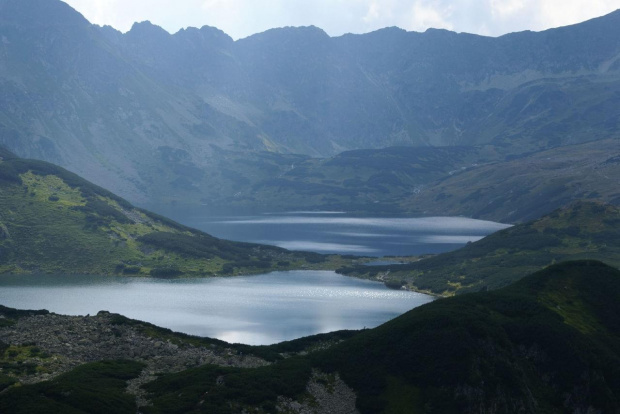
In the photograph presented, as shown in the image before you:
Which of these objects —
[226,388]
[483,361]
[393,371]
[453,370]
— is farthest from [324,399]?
[483,361]

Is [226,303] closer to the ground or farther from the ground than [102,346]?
farther from the ground

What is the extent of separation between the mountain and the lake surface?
146ft

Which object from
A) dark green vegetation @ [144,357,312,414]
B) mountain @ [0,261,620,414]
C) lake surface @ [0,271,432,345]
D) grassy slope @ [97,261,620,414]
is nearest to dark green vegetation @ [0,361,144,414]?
mountain @ [0,261,620,414]

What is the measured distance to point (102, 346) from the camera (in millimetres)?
76562

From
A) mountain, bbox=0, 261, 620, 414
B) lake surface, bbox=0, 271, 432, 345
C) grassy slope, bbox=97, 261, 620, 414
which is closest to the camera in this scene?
mountain, bbox=0, 261, 620, 414

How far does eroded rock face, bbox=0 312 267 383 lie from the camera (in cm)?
7162

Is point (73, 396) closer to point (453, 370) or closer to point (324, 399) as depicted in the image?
point (324, 399)

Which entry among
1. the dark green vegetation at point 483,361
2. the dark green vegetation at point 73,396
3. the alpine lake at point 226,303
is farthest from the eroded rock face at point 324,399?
the alpine lake at point 226,303

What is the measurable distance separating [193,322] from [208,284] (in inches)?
2573

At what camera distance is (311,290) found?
185 meters

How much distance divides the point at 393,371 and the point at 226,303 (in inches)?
3830

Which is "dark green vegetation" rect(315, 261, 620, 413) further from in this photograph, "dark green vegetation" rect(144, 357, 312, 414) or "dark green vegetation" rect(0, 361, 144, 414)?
"dark green vegetation" rect(0, 361, 144, 414)

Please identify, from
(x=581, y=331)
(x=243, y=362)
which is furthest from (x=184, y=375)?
(x=581, y=331)

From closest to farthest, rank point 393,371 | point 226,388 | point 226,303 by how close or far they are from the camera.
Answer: point 226,388, point 393,371, point 226,303
